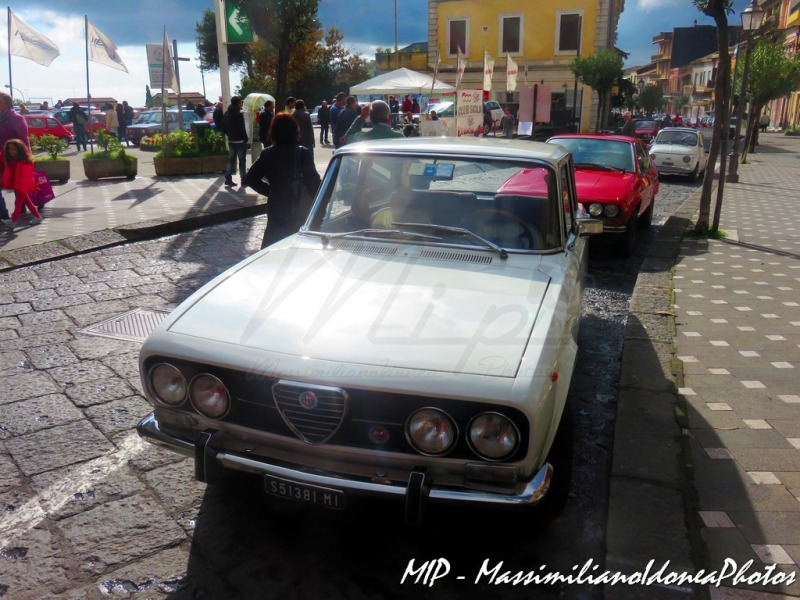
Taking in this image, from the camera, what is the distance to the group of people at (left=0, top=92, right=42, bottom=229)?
8891 millimetres

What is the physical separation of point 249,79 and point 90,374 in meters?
34.2

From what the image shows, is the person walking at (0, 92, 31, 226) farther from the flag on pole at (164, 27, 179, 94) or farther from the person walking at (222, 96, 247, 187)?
the flag on pole at (164, 27, 179, 94)

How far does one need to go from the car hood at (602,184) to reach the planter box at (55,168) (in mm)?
9675

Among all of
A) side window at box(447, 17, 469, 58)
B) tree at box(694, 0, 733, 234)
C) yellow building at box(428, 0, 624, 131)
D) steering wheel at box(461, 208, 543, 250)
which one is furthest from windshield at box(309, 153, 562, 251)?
side window at box(447, 17, 469, 58)

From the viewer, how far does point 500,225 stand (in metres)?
3.73

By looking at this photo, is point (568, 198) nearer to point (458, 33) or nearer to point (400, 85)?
point (400, 85)

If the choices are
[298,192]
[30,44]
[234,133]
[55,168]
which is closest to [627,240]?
[298,192]

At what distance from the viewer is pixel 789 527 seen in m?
2.95

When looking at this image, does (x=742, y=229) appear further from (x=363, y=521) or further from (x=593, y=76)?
(x=593, y=76)

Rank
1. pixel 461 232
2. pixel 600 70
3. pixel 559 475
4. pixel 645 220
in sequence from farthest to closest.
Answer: pixel 600 70, pixel 645 220, pixel 461 232, pixel 559 475

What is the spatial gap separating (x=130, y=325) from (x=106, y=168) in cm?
961

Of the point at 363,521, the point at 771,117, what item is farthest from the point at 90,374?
the point at 771,117

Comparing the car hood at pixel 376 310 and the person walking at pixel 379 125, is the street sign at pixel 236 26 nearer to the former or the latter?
the person walking at pixel 379 125

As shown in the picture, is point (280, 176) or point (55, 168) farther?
point (55, 168)
